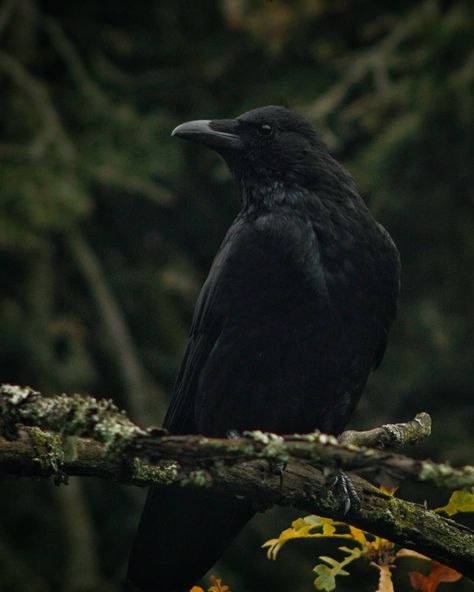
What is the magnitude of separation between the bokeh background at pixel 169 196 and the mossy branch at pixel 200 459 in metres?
2.89

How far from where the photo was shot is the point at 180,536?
4.32 metres

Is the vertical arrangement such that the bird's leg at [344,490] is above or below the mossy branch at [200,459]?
above

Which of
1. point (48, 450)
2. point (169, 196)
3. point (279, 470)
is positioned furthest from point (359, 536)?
point (169, 196)

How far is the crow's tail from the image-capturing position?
4.12 meters

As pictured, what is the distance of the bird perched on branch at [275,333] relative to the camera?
161 inches

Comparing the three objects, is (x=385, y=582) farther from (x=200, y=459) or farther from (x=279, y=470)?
(x=200, y=459)

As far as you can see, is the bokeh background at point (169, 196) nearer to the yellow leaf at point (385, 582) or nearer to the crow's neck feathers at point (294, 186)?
the crow's neck feathers at point (294, 186)

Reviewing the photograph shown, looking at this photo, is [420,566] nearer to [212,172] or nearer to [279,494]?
[212,172]

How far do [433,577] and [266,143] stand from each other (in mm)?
2167

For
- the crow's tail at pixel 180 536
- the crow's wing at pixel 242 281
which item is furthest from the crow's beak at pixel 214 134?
the crow's tail at pixel 180 536

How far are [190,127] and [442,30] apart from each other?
270 cm

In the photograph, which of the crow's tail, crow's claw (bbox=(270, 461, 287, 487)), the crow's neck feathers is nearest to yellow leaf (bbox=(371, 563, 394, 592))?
crow's claw (bbox=(270, 461, 287, 487))

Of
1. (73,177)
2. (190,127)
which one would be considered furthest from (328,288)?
(73,177)

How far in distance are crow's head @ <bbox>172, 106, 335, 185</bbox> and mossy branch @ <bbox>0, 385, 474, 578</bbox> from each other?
1641mm
